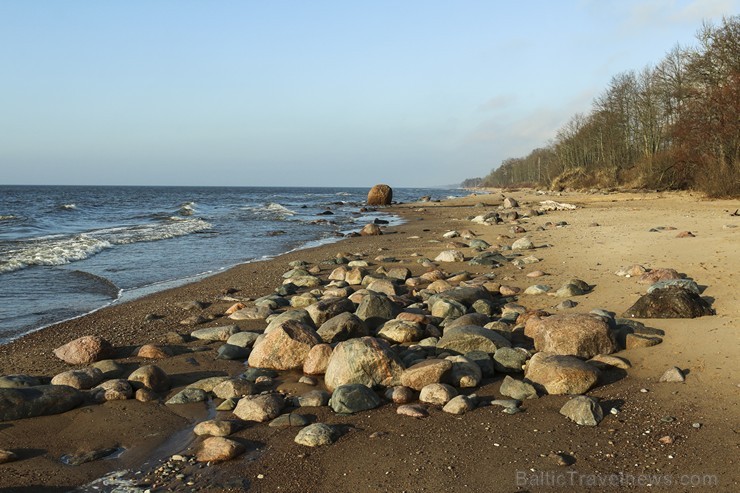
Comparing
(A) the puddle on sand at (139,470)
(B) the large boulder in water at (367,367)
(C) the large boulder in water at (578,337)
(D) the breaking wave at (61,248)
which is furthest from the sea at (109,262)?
(C) the large boulder in water at (578,337)

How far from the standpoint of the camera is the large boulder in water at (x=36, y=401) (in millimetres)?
4551

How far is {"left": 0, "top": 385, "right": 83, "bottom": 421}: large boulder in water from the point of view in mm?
4551

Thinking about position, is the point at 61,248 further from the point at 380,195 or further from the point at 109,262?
the point at 380,195

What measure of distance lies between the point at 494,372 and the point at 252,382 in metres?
2.24

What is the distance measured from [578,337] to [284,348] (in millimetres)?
2854

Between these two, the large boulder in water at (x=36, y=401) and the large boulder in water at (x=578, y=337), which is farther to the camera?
the large boulder in water at (x=578, y=337)

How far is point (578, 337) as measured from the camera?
18.0 ft

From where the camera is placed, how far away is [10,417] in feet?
14.8

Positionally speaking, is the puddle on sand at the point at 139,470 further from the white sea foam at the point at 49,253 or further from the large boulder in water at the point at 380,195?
the large boulder in water at the point at 380,195

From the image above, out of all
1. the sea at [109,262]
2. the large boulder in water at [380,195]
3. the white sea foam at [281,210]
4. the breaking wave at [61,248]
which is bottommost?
the sea at [109,262]

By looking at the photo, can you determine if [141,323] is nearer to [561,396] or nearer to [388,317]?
[388,317]

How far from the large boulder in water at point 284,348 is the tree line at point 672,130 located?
72.8 ft

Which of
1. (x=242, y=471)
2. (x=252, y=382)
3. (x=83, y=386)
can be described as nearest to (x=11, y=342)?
(x=83, y=386)

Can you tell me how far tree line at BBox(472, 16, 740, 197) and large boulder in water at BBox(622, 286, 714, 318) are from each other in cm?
1912
